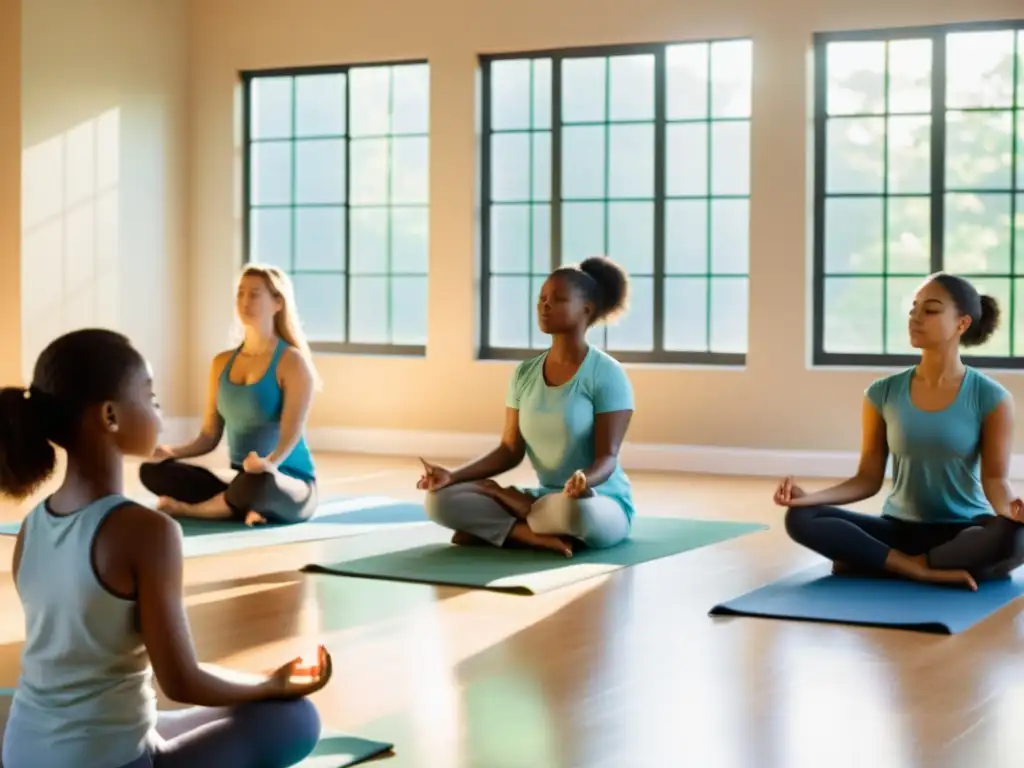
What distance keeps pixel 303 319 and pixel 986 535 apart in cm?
568

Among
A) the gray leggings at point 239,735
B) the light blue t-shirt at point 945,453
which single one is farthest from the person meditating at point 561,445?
the gray leggings at point 239,735

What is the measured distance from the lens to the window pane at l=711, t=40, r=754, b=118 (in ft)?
27.6

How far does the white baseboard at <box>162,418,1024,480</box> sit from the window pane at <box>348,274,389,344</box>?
1.77 feet

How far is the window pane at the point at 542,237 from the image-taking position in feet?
29.3

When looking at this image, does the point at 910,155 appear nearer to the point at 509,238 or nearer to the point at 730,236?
the point at 730,236

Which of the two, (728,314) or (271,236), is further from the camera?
(271,236)

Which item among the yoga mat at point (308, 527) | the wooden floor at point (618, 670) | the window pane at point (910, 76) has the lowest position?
the wooden floor at point (618, 670)

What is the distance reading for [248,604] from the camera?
4.58m

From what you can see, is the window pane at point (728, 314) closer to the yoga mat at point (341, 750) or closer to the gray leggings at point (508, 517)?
the gray leggings at point (508, 517)

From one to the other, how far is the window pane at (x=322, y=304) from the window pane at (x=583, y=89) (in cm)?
167

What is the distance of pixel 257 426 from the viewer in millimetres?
6219

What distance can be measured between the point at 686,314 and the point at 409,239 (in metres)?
1.67

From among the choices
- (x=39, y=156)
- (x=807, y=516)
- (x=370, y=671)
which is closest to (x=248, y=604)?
(x=370, y=671)

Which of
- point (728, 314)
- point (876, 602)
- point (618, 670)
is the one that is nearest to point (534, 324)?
point (728, 314)
